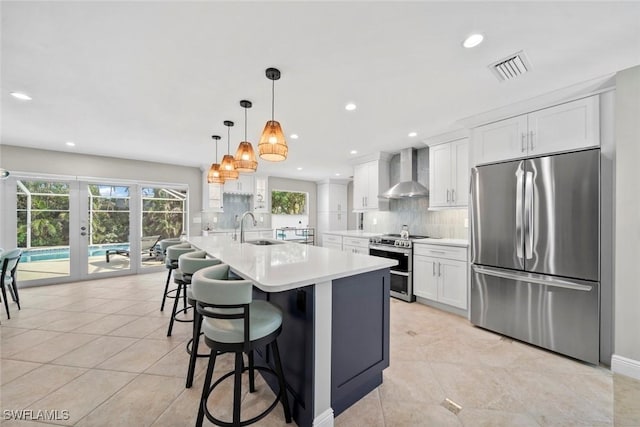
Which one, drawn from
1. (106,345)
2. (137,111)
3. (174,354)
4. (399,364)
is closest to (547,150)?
(399,364)

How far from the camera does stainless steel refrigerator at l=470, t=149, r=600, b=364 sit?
2.23m

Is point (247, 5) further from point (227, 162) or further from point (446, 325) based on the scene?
point (446, 325)

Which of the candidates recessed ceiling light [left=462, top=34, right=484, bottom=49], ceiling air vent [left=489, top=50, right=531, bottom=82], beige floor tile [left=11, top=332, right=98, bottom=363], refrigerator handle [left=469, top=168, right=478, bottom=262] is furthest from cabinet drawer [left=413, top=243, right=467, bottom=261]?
beige floor tile [left=11, top=332, right=98, bottom=363]

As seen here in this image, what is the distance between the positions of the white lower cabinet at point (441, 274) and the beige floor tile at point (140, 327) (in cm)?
335

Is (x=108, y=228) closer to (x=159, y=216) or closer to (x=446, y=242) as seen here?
(x=159, y=216)

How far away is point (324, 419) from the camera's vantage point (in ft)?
4.89

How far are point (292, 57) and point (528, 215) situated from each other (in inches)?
105

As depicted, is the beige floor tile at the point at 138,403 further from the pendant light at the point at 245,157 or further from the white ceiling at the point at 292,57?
the white ceiling at the point at 292,57

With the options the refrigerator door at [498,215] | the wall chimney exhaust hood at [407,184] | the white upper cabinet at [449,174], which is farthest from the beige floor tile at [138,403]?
the white upper cabinet at [449,174]

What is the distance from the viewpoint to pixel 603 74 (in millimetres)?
2107

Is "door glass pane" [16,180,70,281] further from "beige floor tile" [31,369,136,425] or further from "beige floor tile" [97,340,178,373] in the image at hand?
"beige floor tile" [31,369,136,425]

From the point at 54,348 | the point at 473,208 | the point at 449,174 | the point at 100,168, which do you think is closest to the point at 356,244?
the point at 449,174

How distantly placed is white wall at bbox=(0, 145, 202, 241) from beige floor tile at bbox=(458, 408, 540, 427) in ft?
19.8

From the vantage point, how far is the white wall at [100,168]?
4.32m
